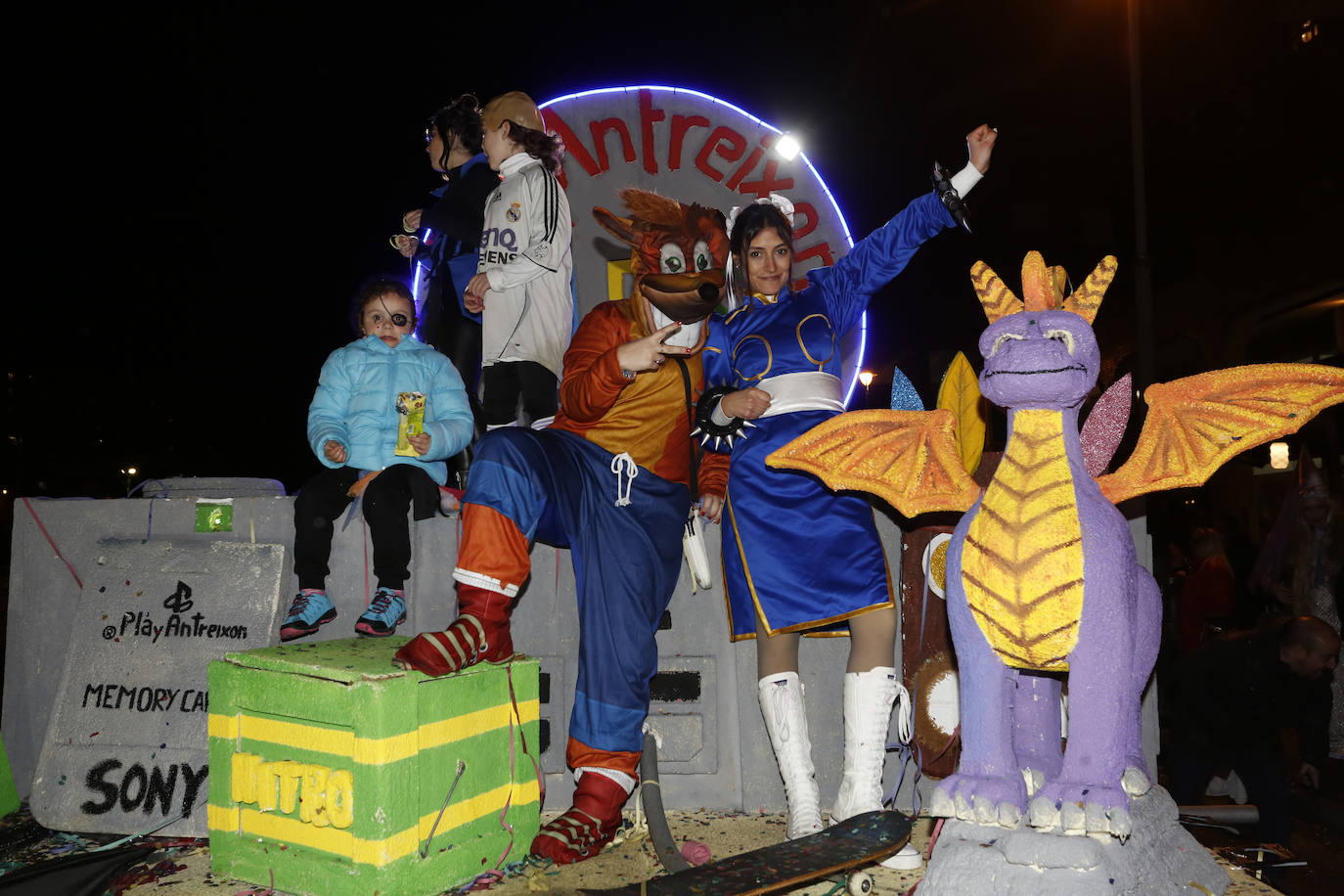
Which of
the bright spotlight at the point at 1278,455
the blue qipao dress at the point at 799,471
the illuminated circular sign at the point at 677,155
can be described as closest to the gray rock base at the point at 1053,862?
the blue qipao dress at the point at 799,471

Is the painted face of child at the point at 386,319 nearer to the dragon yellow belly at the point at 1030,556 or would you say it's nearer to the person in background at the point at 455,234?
the person in background at the point at 455,234

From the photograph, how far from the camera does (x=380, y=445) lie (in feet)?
10.2

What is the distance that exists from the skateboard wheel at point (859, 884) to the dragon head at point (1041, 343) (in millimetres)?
1111

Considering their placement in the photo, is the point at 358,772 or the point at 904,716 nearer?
the point at 358,772

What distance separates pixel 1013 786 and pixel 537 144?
244cm

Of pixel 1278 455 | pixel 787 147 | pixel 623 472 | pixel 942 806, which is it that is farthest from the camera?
pixel 1278 455

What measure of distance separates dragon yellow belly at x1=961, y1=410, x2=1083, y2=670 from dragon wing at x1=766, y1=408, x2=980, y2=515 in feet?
0.55

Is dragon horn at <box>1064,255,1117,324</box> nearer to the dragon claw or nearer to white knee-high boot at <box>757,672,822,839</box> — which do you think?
→ the dragon claw

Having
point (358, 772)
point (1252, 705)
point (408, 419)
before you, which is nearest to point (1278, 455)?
point (1252, 705)

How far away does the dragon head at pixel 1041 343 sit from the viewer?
1860mm

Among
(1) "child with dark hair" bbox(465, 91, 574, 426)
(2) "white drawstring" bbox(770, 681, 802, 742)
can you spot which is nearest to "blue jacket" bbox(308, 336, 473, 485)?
(1) "child with dark hair" bbox(465, 91, 574, 426)

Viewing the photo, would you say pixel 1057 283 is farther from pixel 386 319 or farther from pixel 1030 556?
pixel 386 319

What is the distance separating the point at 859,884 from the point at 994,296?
1.33m

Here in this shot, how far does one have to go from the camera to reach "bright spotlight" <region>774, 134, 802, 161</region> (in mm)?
4188
